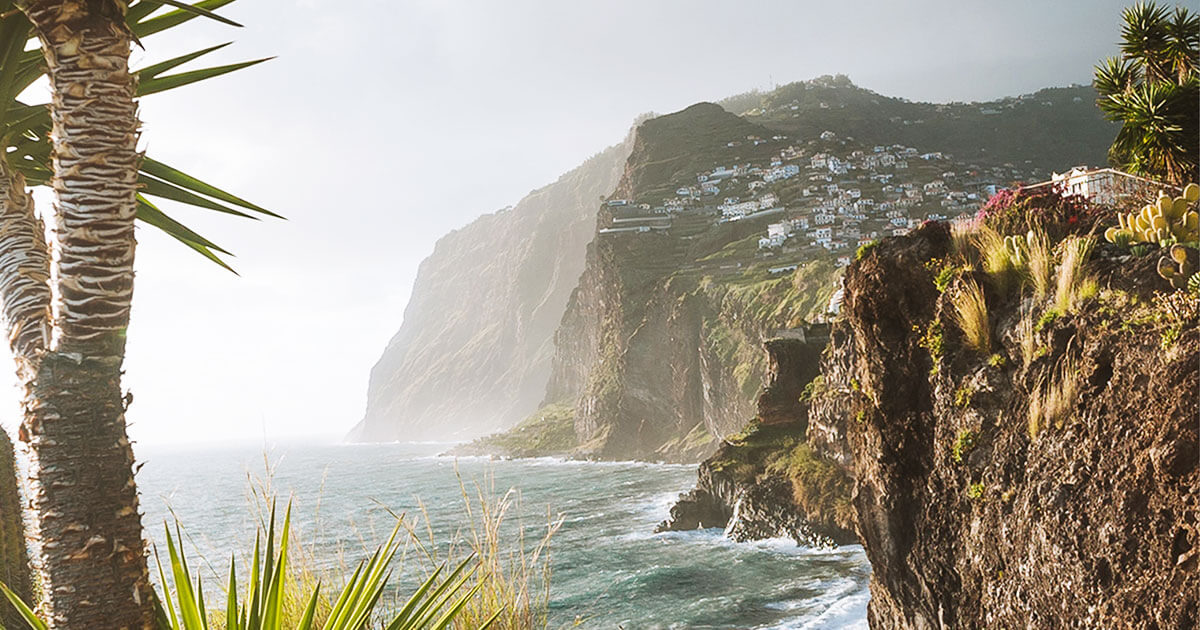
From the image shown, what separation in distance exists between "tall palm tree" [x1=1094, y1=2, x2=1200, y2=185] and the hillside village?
4862cm

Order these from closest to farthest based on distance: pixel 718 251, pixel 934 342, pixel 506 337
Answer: pixel 934 342 < pixel 718 251 < pixel 506 337

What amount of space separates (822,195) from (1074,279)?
7485 centimetres

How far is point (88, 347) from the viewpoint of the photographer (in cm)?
196

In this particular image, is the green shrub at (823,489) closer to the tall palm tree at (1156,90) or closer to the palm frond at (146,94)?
the tall palm tree at (1156,90)

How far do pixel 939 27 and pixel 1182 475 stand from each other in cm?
710

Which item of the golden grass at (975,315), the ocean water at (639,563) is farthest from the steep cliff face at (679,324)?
the golden grass at (975,315)

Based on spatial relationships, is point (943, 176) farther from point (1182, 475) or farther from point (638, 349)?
point (1182, 475)

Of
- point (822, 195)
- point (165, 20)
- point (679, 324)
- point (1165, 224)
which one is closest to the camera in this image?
point (165, 20)

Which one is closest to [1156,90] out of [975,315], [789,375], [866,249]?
[866,249]

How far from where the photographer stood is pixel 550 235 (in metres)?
177

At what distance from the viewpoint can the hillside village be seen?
65812mm

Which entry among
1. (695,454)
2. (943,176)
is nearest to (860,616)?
(695,454)

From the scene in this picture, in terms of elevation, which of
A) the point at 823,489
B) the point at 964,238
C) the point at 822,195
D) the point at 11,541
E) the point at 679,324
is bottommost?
the point at 823,489

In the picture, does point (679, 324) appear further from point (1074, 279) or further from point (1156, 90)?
point (1074, 279)
